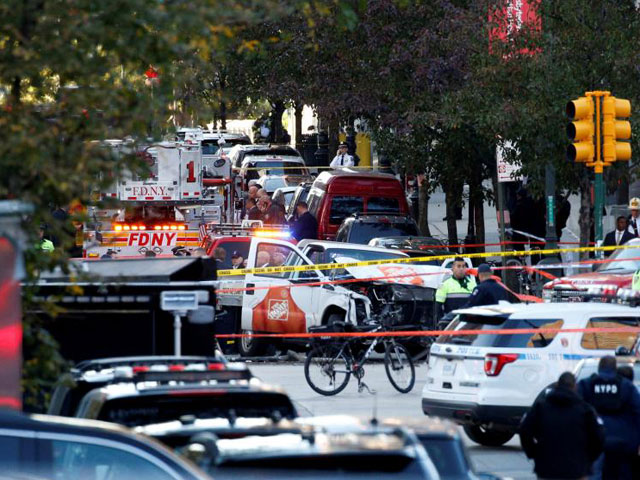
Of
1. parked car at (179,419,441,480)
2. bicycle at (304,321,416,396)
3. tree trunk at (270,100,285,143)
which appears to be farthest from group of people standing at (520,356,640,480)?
tree trunk at (270,100,285,143)

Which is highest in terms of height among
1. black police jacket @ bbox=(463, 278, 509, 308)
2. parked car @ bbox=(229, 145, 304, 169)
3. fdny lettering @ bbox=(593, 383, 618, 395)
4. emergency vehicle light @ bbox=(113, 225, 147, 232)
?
parked car @ bbox=(229, 145, 304, 169)

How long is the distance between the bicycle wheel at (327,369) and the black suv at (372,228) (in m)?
7.71

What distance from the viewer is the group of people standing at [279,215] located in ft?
93.8

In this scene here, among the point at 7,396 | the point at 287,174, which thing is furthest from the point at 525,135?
the point at 287,174

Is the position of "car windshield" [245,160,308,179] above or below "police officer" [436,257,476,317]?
above

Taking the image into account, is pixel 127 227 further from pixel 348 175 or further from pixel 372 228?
pixel 348 175

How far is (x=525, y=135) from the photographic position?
75.1ft

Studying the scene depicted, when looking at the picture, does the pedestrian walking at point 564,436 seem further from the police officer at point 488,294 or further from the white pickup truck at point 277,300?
the white pickup truck at point 277,300

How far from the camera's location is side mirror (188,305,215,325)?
34.1 feet

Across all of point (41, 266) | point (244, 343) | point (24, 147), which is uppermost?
point (24, 147)

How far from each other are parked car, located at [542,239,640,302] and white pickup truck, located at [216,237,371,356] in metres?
2.93

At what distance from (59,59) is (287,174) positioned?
3889 cm

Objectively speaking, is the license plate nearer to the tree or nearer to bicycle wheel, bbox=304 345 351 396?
bicycle wheel, bbox=304 345 351 396

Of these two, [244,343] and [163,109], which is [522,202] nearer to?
[244,343]
